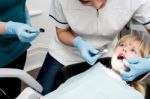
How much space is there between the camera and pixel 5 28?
4.47 ft

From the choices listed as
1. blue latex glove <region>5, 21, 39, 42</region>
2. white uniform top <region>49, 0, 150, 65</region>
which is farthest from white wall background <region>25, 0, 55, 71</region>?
blue latex glove <region>5, 21, 39, 42</region>

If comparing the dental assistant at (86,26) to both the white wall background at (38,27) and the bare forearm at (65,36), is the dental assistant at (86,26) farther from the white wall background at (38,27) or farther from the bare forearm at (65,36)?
the white wall background at (38,27)

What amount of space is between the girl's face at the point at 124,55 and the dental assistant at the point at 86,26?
0.05 meters

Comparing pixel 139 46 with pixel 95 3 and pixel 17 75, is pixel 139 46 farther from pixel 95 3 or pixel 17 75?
pixel 17 75

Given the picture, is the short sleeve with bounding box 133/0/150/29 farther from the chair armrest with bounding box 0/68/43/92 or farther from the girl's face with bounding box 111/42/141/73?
the chair armrest with bounding box 0/68/43/92

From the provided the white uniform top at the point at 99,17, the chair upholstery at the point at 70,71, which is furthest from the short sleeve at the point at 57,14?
the chair upholstery at the point at 70,71

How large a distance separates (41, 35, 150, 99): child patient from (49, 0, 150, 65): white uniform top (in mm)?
130

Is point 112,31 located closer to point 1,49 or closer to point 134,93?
point 134,93

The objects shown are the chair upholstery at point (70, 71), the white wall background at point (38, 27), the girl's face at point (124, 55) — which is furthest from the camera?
the white wall background at point (38, 27)

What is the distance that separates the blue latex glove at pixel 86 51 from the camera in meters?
1.32

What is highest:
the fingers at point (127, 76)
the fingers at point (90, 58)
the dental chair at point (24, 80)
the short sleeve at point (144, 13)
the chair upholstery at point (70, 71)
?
the short sleeve at point (144, 13)

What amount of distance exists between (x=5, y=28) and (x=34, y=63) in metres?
1.49

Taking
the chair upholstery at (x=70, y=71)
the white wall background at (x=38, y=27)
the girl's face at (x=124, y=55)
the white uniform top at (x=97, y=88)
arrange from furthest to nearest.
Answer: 1. the white wall background at (x=38, y=27)
2. the chair upholstery at (x=70, y=71)
3. the girl's face at (x=124, y=55)
4. the white uniform top at (x=97, y=88)

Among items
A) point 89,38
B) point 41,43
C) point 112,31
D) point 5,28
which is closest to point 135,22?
point 112,31
